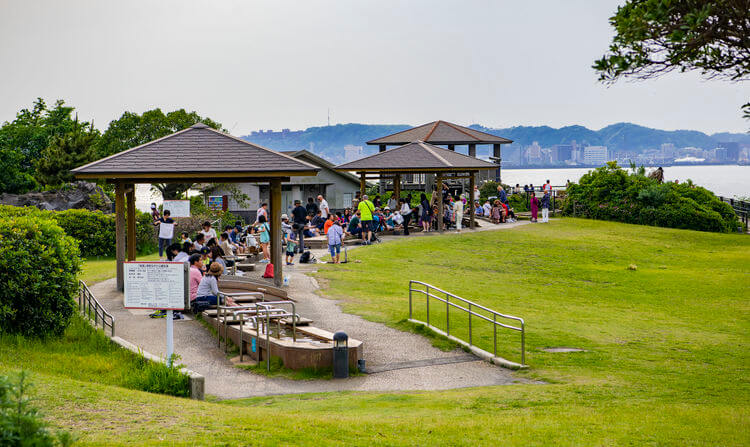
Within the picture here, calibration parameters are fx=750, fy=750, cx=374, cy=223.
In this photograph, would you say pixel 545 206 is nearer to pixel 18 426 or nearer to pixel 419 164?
pixel 419 164

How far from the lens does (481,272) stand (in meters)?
26.2

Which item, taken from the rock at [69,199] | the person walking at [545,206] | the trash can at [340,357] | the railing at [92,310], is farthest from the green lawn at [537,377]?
the rock at [69,199]

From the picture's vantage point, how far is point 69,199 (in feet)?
126

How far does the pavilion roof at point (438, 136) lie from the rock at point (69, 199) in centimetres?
1841

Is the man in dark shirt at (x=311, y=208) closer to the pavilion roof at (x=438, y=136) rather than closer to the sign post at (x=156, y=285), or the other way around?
the pavilion roof at (x=438, y=136)

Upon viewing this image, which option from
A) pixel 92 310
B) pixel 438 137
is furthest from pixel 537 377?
pixel 438 137

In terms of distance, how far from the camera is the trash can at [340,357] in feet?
43.3

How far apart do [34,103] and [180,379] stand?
65.4 metres

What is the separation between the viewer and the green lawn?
854cm

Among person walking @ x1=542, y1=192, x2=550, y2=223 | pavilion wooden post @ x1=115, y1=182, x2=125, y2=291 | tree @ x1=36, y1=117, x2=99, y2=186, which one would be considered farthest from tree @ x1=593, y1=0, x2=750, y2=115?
tree @ x1=36, y1=117, x2=99, y2=186

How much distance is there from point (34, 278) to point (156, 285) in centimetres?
334

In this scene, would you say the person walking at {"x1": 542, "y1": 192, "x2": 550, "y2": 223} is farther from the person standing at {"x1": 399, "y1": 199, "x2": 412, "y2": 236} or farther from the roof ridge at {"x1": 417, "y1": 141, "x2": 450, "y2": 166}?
the person standing at {"x1": 399, "y1": 199, "x2": 412, "y2": 236}

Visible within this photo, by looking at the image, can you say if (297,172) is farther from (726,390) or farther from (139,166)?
(726,390)

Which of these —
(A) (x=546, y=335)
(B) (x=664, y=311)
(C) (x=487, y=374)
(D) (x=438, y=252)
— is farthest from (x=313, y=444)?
(D) (x=438, y=252)
